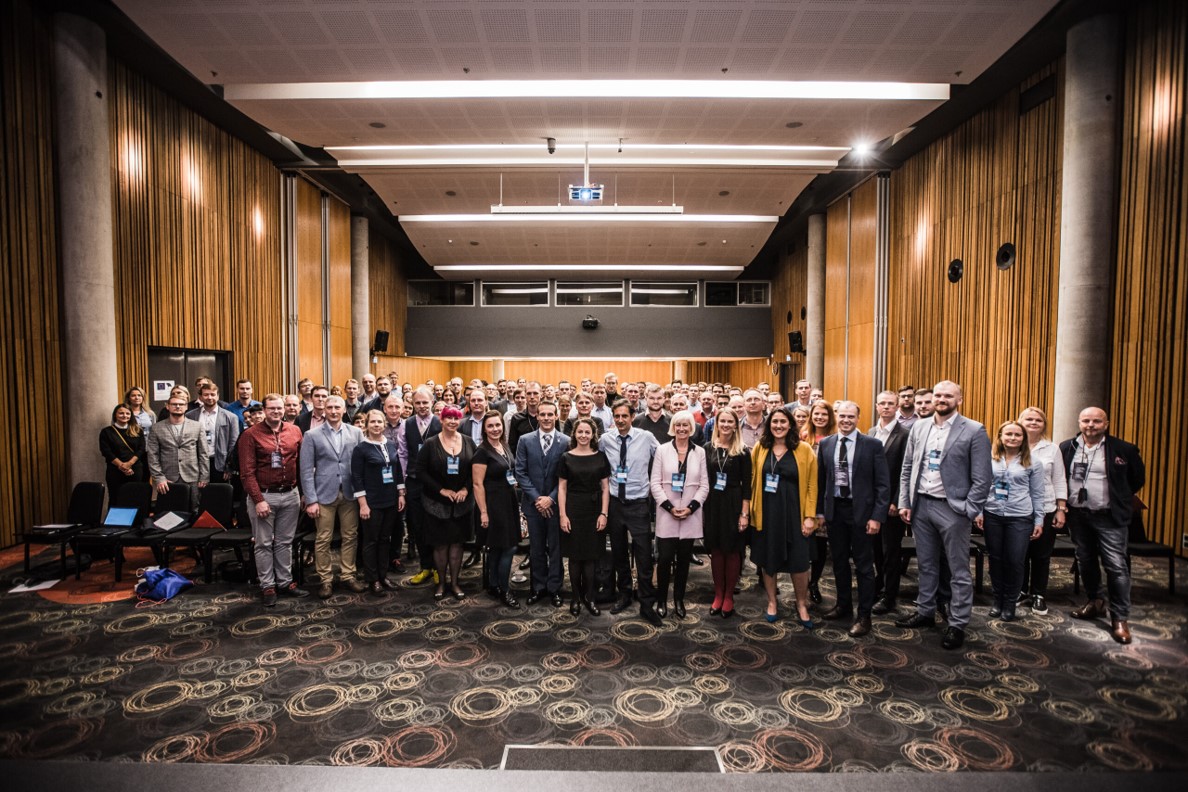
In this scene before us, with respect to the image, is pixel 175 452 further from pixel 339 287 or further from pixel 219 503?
pixel 339 287

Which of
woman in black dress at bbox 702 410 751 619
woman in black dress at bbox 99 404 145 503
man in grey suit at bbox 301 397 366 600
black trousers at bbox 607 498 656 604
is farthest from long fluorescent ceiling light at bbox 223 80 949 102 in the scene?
black trousers at bbox 607 498 656 604

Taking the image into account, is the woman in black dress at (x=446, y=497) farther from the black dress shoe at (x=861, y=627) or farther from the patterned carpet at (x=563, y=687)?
the black dress shoe at (x=861, y=627)

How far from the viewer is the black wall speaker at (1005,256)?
6.97 m

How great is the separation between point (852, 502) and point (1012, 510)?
3.65ft

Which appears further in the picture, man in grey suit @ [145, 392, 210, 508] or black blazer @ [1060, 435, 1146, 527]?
man in grey suit @ [145, 392, 210, 508]

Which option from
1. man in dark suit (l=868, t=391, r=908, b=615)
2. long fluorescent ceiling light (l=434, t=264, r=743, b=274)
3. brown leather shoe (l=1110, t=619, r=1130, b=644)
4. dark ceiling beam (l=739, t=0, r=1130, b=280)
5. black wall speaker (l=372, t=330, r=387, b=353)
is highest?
dark ceiling beam (l=739, t=0, r=1130, b=280)

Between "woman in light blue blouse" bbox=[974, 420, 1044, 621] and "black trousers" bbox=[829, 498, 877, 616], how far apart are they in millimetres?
868

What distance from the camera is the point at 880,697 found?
296cm

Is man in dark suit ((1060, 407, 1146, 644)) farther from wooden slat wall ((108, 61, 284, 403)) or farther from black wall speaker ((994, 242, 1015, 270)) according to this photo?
wooden slat wall ((108, 61, 284, 403))

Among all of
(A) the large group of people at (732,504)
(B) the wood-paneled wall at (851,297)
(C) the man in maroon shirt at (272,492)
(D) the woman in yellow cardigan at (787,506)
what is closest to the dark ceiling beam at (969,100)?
(B) the wood-paneled wall at (851,297)

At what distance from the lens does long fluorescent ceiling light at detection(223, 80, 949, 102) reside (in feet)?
20.7

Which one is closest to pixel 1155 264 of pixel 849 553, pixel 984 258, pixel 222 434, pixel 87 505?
pixel 984 258

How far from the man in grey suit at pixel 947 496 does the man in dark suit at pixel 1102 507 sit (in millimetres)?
936

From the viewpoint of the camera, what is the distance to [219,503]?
4.77 meters
